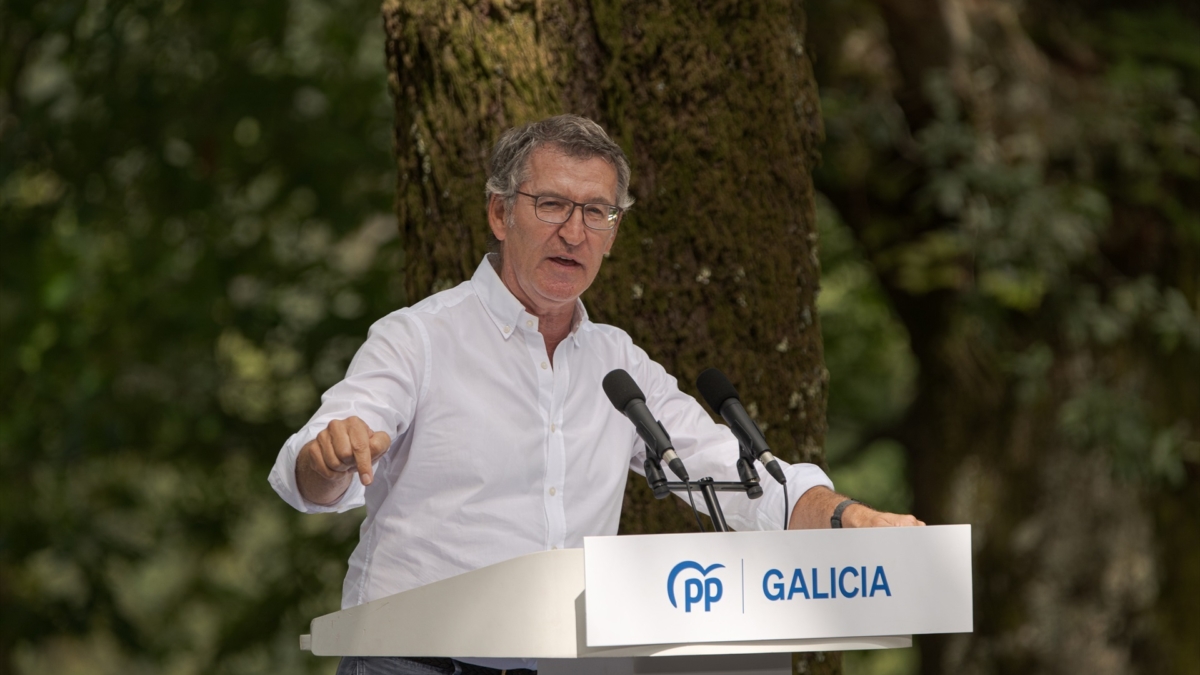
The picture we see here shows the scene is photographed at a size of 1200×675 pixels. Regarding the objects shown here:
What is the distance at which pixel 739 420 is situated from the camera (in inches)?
85.0

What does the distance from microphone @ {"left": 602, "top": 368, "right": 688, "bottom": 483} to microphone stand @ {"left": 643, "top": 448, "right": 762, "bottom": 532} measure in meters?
0.02

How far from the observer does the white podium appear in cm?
179

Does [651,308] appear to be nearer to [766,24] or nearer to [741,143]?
[741,143]

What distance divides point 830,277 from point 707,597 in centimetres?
594

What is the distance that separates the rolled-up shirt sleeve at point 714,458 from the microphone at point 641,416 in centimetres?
28

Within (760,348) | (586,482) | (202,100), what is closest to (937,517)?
(760,348)

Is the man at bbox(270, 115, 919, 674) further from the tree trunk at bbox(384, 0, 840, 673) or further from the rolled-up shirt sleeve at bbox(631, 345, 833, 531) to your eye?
the tree trunk at bbox(384, 0, 840, 673)

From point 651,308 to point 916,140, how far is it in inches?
136

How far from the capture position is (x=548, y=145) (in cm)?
241

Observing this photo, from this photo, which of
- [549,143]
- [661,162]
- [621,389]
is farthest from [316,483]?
[661,162]

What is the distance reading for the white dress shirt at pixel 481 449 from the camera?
2.28 meters

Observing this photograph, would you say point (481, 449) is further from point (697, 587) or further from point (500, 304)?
point (697, 587)

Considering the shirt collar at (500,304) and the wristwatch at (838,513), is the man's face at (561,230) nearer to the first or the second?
the shirt collar at (500,304)

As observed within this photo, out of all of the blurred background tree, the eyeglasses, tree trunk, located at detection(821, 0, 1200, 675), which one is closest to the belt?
the eyeglasses
